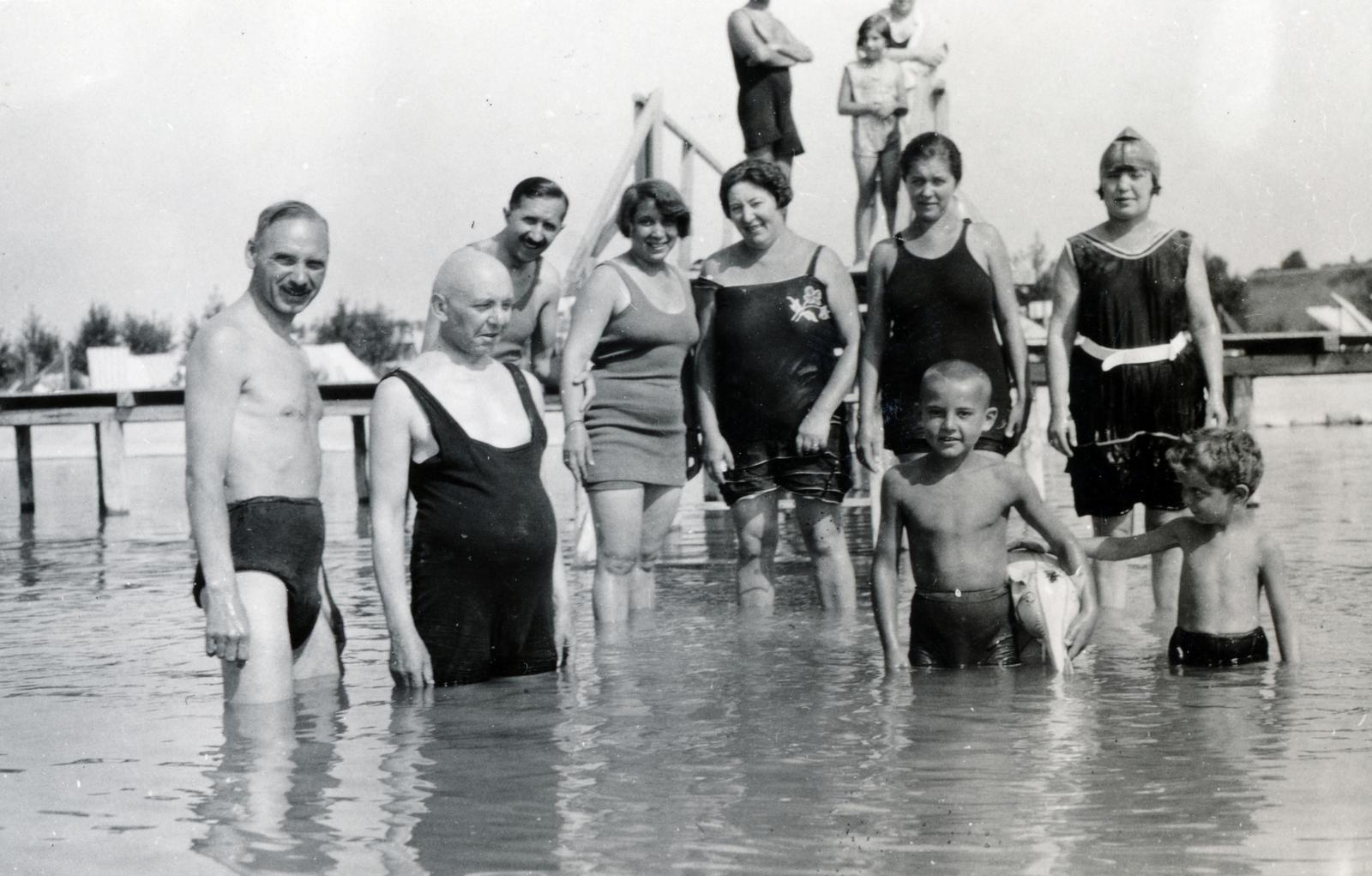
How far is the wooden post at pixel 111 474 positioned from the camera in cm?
1827

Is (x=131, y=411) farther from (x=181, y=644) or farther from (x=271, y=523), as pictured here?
(x=271, y=523)

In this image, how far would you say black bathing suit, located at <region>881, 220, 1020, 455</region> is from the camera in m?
6.39

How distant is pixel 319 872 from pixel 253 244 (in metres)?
2.08

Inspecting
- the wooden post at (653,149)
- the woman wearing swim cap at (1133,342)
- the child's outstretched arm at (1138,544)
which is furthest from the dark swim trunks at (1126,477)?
the wooden post at (653,149)

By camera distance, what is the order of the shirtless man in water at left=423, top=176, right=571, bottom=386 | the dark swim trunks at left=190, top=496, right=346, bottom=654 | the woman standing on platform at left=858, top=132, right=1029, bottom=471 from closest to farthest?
the dark swim trunks at left=190, top=496, right=346, bottom=654
the woman standing on platform at left=858, top=132, right=1029, bottom=471
the shirtless man in water at left=423, top=176, right=571, bottom=386

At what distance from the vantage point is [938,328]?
641 centimetres

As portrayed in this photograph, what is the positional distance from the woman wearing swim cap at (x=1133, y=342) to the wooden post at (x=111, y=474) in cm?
1361

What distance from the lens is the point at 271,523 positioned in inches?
186

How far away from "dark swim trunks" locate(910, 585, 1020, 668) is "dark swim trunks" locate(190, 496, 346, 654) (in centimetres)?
201

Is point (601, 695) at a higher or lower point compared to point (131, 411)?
lower

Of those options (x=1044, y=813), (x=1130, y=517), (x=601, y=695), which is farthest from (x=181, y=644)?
(x=1044, y=813)

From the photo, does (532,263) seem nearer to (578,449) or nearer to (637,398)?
(637,398)

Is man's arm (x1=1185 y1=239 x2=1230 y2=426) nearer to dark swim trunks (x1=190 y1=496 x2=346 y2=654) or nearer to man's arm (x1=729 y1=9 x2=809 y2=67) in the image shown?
dark swim trunks (x1=190 y1=496 x2=346 y2=654)

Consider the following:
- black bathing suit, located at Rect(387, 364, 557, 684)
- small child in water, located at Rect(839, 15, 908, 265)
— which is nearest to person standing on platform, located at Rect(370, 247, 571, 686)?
black bathing suit, located at Rect(387, 364, 557, 684)
